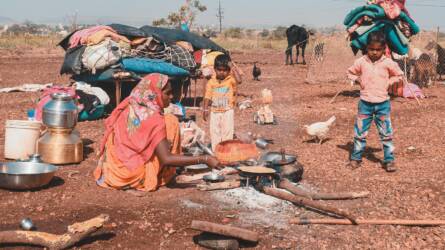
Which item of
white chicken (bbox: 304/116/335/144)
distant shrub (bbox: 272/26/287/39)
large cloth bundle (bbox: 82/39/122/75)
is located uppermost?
distant shrub (bbox: 272/26/287/39)

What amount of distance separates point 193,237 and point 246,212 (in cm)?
70

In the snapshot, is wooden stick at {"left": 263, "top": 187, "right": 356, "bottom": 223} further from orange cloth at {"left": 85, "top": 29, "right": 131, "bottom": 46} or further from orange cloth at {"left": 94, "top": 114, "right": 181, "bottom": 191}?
orange cloth at {"left": 85, "top": 29, "right": 131, "bottom": 46}

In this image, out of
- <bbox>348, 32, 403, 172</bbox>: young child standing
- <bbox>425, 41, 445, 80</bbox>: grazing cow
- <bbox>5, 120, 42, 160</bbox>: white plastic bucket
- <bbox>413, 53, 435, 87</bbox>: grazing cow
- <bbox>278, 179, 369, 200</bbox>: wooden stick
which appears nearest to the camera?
<bbox>278, 179, 369, 200</bbox>: wooden stick

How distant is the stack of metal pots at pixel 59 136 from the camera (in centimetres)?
609

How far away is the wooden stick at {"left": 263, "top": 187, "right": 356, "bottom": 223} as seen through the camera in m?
4.24

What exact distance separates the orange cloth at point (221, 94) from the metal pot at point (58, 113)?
1653mm

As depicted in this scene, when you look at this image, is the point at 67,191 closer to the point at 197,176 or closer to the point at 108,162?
the point at 108,162

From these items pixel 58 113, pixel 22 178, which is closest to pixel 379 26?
pixel 58 113

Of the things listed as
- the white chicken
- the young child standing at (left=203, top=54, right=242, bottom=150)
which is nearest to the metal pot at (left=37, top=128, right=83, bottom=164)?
the young child standing at (left=203, top=54, right=242, bottom=150)

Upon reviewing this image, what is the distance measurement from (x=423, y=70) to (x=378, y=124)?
360 inches

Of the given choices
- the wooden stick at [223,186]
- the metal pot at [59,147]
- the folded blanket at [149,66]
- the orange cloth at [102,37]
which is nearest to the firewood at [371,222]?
the wooden stick at [223,186]

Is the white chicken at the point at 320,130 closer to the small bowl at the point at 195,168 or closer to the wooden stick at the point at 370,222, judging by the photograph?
the small bowl at the point at 195,168

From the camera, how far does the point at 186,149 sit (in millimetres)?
6523

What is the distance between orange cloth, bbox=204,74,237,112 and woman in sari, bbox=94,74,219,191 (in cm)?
125
